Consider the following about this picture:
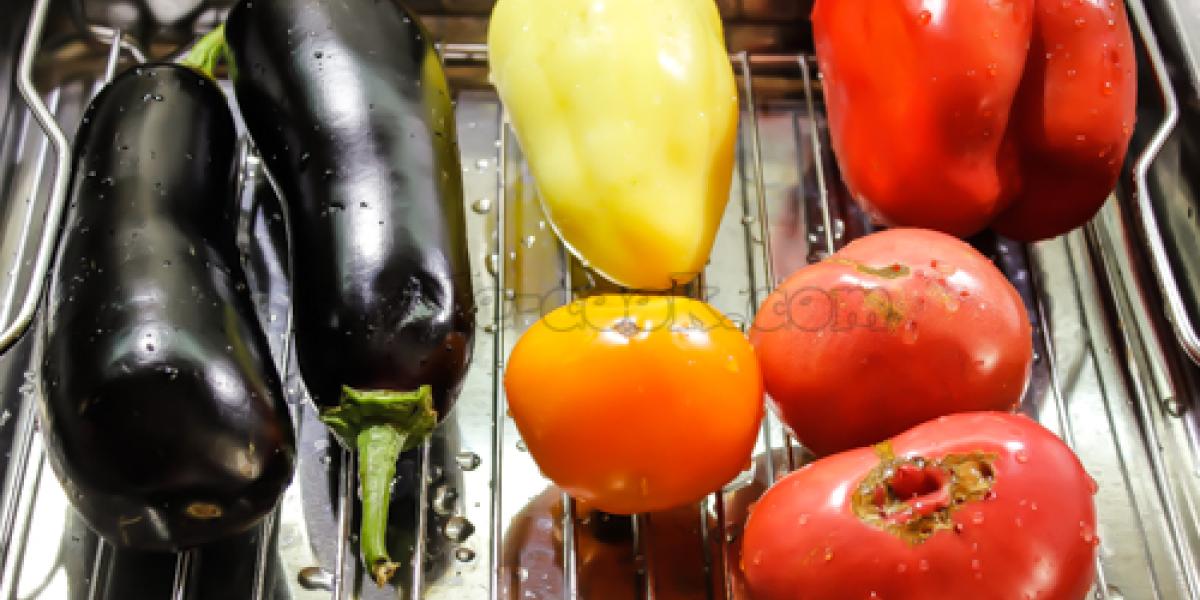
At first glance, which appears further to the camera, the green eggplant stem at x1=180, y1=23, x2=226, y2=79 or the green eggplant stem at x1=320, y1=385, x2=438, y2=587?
the green eggplant stem at x1=180, y1=23, x2=226, y2=79

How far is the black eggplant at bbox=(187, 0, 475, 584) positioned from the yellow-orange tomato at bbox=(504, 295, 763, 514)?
0.07 meters

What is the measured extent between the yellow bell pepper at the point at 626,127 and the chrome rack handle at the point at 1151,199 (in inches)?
12.3

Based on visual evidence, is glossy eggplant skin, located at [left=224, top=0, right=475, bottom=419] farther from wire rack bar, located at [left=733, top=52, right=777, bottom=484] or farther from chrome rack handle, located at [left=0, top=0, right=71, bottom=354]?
wire rack bar, located at [left=733, top=52, right=777, bottom=484]

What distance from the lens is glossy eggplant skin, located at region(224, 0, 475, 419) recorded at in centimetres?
82

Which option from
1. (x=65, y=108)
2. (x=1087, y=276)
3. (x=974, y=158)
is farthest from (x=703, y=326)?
(x=65, y=108)

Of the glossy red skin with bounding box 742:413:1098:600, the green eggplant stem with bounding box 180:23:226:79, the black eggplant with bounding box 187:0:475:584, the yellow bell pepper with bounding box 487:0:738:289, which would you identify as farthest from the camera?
the green eggplant stem with bounding box 180:23:226:79

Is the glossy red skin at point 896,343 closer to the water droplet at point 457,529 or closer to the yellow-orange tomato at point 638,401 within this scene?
the yellow-orange tomato at point 638,401

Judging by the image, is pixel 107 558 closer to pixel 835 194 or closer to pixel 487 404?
pixel 487 404

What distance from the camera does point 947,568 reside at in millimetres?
706

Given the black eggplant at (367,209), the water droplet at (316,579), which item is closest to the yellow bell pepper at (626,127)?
the black eggplant at (367,209)

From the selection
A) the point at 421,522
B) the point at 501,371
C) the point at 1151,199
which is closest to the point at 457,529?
the point at 421,522

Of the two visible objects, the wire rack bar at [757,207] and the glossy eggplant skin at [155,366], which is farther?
the wire rack bar at [757,207]

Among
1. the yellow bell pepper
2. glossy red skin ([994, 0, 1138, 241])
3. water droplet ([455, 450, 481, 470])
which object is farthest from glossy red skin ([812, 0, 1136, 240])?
water droplet ([455, 450, 481, 470])

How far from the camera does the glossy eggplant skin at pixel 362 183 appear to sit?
819mm
